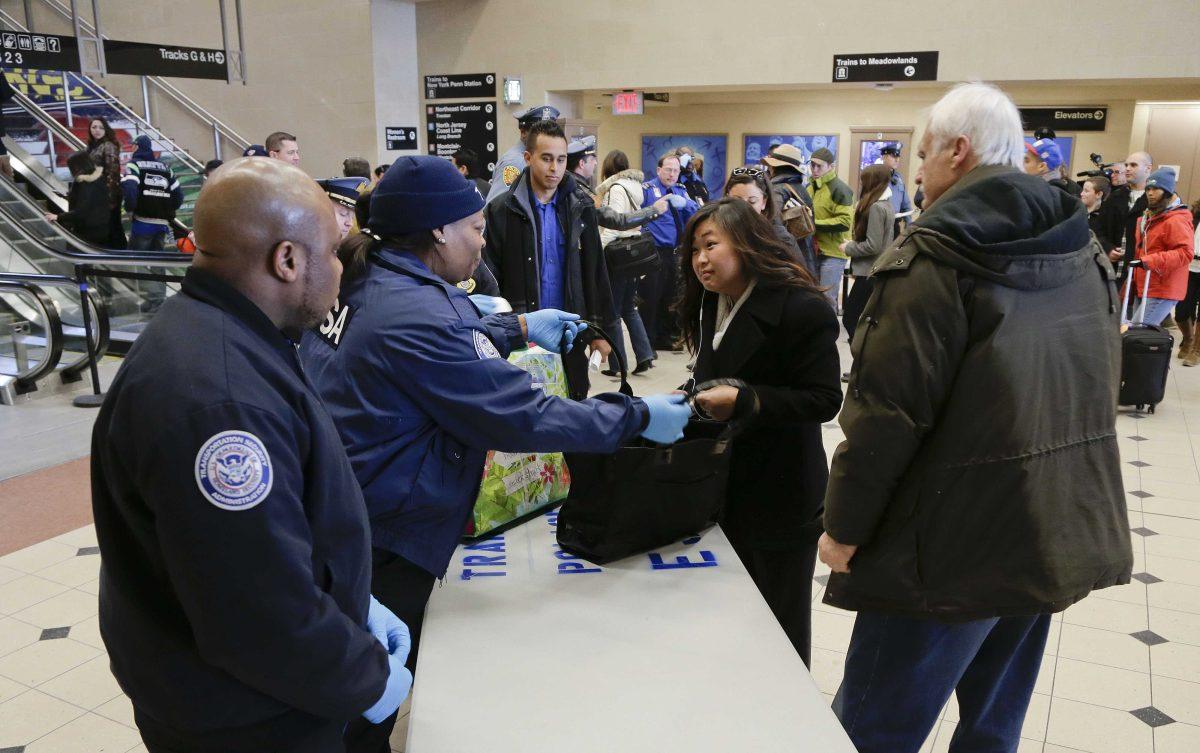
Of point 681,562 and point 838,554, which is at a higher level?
point 838,554

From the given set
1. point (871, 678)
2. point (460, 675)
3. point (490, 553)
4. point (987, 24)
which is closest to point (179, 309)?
point (460, 675)

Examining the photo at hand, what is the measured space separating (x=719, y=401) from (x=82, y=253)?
6.71 metres

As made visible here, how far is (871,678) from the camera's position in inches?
69.2

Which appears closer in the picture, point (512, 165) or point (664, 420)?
point (664, 420)

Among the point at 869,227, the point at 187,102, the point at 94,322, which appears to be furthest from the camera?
the point at 187,102

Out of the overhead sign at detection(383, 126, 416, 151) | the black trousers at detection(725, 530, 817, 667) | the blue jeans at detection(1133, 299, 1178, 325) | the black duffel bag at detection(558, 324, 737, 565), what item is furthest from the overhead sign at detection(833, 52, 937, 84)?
the black duffel bag at detection(558, 324, 737, 565)

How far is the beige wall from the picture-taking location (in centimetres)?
1122

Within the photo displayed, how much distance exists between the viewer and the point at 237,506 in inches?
39.4

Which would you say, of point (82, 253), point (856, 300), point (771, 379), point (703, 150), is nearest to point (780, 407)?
point (771, 379)

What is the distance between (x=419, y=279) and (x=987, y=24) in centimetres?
924

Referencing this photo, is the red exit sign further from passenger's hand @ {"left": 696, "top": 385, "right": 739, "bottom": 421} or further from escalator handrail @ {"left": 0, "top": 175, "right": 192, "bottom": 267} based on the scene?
passenger's hand @ {"left": 696, "top": 385, "right": 739, "bottom": 421}

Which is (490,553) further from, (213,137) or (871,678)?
(213,137)

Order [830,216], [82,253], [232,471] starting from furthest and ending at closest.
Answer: [830,216]
[82,253]
[232,471]

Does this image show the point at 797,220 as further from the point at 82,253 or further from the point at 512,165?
the point at 82,253
